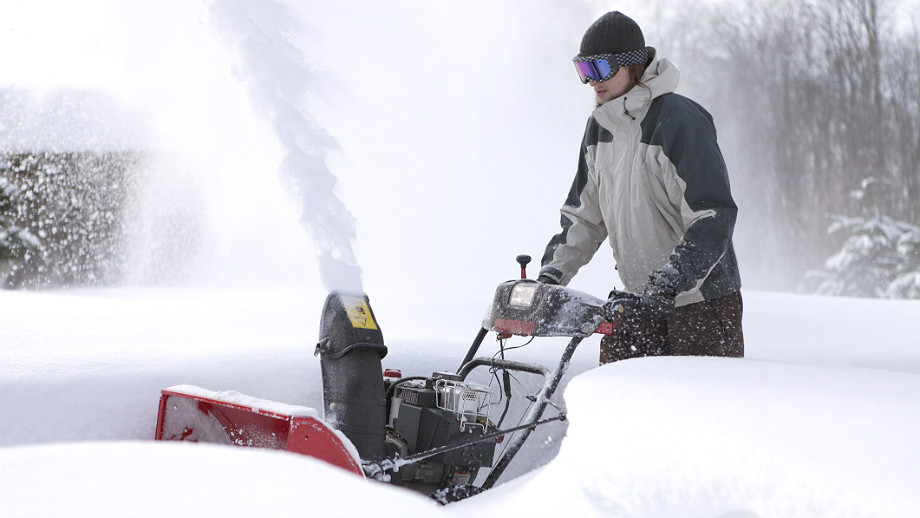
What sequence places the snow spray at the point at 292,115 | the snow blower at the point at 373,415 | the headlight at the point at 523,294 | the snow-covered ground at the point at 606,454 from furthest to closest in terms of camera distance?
the snow spray at the point at 292,115
the snow blower at the point at 373,415
the headlight at the point at 523,294
the snow-covered ground at the point at 606,454

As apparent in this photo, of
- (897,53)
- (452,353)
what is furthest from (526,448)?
(897,53)

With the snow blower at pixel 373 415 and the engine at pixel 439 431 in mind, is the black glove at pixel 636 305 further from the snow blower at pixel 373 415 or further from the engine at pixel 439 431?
the engine at pixel 439 431

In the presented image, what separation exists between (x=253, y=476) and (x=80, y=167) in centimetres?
1413

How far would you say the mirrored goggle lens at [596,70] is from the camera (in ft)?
7.76

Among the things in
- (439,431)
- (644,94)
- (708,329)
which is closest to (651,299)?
(708,329)

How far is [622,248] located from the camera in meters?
2.48

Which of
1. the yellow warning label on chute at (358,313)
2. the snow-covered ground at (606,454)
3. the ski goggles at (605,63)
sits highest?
the ski goggles at (605,63)

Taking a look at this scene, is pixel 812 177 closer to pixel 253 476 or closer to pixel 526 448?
pixel 526 448

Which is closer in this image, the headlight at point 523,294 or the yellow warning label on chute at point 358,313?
the headlight at point 523,294

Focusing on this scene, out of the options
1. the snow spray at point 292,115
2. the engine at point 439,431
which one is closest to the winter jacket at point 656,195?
the engine at point 439,431

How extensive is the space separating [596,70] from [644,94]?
16 cm

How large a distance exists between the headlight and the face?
718 mm

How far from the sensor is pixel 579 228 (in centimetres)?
267

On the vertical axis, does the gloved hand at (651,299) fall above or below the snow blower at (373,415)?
above
